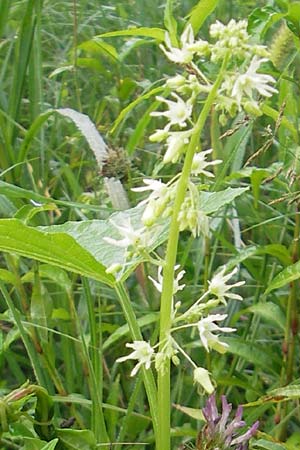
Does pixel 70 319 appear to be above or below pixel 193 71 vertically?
below

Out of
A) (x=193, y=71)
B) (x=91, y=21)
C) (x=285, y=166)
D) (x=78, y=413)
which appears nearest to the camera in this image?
(x=193, y=71)

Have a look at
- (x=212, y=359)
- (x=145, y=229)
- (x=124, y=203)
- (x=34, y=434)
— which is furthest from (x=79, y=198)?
(x=145, y=229)

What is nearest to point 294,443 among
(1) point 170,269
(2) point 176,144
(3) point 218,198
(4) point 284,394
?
(4) point 284,394

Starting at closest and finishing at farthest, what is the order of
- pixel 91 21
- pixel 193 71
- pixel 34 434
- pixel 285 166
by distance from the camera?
1. pixel 193 71
2. pixel 34 434
3. pixel 285 166
4. pixel 91 21

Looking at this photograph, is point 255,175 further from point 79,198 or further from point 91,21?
point 91,21

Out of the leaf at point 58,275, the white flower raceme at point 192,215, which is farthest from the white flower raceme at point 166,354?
the leaf at point 58,275

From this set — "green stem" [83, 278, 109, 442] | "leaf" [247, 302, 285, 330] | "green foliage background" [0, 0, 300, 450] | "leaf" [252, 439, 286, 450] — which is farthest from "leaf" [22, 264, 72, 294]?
"leaf" [252, 439, 286, 450]

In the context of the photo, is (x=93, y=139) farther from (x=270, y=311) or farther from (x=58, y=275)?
(x=270, y=311)
